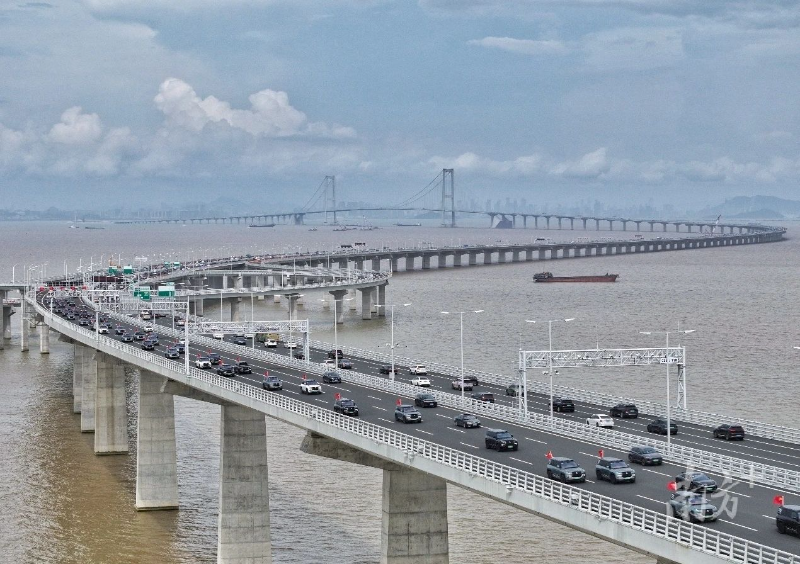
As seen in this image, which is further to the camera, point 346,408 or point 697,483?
point 346,408

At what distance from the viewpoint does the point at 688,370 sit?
10250 centimetres

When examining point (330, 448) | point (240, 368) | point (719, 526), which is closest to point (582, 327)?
point (240, 368)

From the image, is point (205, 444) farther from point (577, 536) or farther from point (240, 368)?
point (577, 536)

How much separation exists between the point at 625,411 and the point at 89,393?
4629 cm

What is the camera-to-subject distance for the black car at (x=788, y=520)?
3259cm

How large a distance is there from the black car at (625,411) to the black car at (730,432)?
220 inches

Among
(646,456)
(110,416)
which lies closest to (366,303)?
(110,416)

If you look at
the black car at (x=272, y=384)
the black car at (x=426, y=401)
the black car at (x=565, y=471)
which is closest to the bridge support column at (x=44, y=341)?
the black car at (x=272, y=384)

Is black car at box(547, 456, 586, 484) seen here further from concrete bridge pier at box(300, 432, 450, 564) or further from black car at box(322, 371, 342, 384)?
black car at box(322, 371, 342, 384)

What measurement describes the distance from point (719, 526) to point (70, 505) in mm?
43062

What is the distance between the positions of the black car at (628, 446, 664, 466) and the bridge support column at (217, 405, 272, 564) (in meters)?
20.2

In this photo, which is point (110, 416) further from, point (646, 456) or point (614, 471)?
point (614, 471)

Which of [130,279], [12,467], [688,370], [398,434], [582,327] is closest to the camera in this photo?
[398,434]

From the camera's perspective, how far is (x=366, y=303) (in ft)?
552
